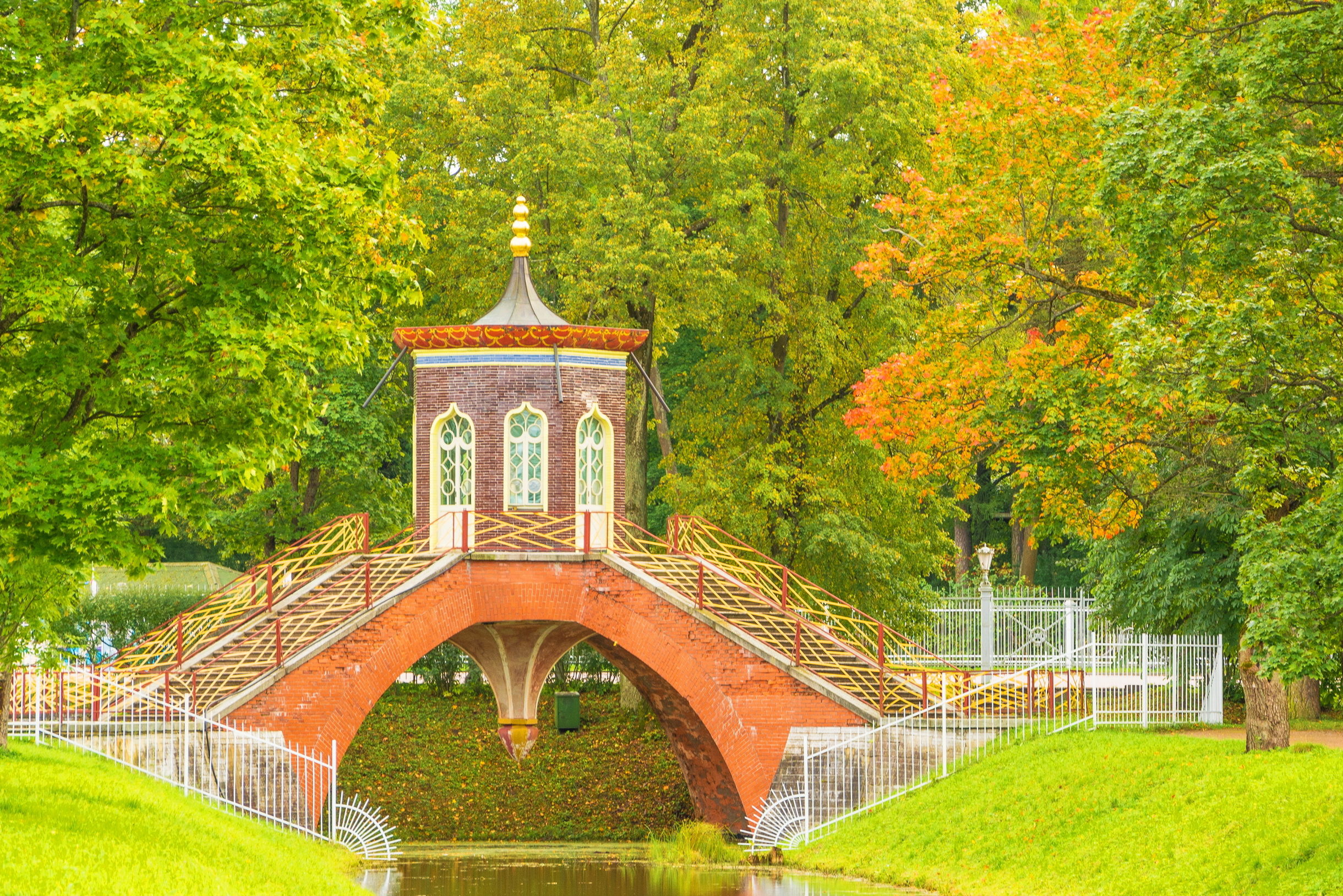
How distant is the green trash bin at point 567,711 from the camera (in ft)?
110

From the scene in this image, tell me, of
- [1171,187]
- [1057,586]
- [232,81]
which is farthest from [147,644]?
[1057,586]

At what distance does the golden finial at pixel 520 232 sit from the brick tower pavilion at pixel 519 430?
1349mm

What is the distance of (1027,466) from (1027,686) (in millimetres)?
4185

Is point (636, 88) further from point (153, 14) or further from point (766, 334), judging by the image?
point (153, 14)

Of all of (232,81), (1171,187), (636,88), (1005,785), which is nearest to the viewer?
(232,81)

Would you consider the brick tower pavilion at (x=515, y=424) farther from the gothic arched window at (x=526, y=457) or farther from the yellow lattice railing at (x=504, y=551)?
the yellow lattice railing at (x=504, y=551)

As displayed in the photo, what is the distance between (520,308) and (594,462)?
2.74 meters

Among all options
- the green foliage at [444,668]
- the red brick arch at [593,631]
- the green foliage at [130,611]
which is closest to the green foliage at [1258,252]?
the red brick arch at [593,631]

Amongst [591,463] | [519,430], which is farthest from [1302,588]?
[519,430]

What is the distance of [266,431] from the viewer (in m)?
14.8

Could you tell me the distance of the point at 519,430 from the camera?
85.4ft

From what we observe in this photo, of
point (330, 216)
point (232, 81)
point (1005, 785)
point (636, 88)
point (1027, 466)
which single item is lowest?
point (1005, 785)

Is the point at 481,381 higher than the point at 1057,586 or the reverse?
higher

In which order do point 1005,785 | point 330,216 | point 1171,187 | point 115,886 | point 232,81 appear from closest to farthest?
point 115,886 < point 232,81 < point 330,216 < point 1171,187 < point 1005,785
